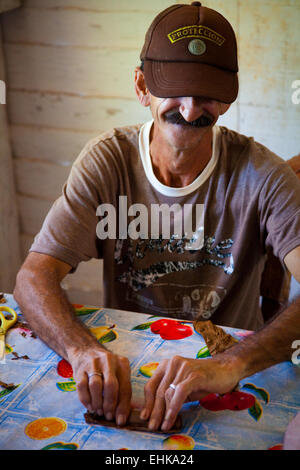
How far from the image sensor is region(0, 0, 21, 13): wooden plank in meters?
2.14

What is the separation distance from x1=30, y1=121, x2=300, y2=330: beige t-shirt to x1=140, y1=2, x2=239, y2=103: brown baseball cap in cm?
21

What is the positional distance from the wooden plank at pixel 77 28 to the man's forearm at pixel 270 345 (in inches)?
53.3

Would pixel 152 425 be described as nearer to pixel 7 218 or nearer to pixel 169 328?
pixel 169 328

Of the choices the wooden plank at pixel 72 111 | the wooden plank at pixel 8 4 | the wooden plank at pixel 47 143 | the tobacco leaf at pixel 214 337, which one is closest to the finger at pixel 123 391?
the tobacco leaf at pixel 214 337

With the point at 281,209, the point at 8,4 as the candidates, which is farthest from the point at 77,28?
the point at 281,209

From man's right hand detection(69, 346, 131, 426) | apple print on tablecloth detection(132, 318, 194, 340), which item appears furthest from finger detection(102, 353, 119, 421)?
apple print on tablecloth detection(132, 318, 194, 340)

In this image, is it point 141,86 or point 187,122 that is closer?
point 187,122

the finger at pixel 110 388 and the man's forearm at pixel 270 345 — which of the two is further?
the man's forearm at pixel 270 345

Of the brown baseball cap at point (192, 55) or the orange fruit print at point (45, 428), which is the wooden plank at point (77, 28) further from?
the orange fruit print at point (45, 428)

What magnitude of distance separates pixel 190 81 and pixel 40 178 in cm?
144

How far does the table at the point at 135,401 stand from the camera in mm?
906

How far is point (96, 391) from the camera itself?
0.99 m

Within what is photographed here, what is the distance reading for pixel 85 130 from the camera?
241 cm
